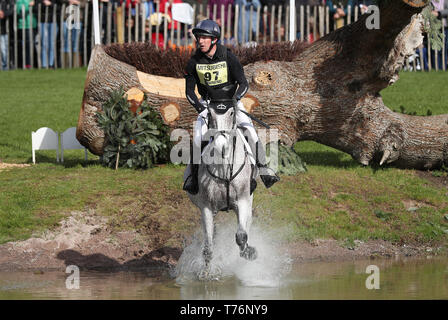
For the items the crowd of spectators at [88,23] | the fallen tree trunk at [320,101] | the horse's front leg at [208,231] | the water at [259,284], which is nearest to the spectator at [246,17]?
the crowd of spectators at [88,23]

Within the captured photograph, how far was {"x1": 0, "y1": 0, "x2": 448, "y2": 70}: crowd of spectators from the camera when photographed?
2425 cm

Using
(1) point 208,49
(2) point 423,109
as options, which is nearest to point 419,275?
Result: (1) point 208,49

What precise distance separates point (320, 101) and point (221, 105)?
6340 millimetres

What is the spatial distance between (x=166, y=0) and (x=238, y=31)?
238 cm

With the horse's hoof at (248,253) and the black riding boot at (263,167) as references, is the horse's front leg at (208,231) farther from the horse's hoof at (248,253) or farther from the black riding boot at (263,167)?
the black riding boot at (263,167)

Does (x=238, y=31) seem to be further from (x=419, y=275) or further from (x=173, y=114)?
(x=419, y=275)

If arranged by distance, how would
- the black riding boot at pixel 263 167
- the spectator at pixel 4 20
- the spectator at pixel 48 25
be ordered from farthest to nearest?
the spectator at pixel 4 20, the spectator at pixel 48 25, the black riding boot at pixel 263 167

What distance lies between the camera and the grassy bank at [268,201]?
13.0 m

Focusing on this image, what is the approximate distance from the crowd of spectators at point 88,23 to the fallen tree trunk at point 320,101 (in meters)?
7.93

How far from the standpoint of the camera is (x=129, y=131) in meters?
15.2

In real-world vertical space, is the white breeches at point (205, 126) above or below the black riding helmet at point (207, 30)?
below

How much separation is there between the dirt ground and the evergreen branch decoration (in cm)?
244

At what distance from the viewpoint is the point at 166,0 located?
24.3 meters

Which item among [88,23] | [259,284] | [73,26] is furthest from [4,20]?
[259,284]
